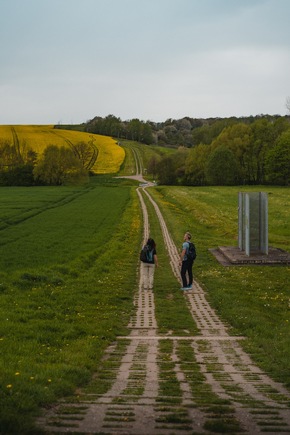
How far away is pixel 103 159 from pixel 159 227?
101913 millimetres

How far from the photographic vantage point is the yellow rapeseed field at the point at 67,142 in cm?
13075

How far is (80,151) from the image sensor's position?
121812 mm

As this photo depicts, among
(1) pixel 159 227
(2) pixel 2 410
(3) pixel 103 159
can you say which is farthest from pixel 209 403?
(3) pixel 103 159

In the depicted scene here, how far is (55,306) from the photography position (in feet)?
46.0

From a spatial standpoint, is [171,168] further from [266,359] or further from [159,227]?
[266,359]

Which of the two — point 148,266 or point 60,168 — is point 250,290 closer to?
point 148,266

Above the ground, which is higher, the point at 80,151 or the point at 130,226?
the point at 80,151

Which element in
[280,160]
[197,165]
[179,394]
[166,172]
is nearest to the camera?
[179,394]

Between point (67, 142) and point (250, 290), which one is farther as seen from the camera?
point (67, 142)

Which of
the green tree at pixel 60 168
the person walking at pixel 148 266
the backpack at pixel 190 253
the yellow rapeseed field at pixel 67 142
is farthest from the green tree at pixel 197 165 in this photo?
the person walking at pixel 148 266

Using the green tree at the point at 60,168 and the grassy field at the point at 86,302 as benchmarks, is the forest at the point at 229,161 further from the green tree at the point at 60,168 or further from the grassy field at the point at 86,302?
the grassy field at the point at 86,302

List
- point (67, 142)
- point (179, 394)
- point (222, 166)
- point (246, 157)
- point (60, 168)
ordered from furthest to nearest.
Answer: point (67, 142)
point (60, 168)
point (246, 157)
point (222, 166)
point (179, 394)

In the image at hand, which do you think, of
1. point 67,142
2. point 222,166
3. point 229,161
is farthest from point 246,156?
point 67,142

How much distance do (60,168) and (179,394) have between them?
94149mm
